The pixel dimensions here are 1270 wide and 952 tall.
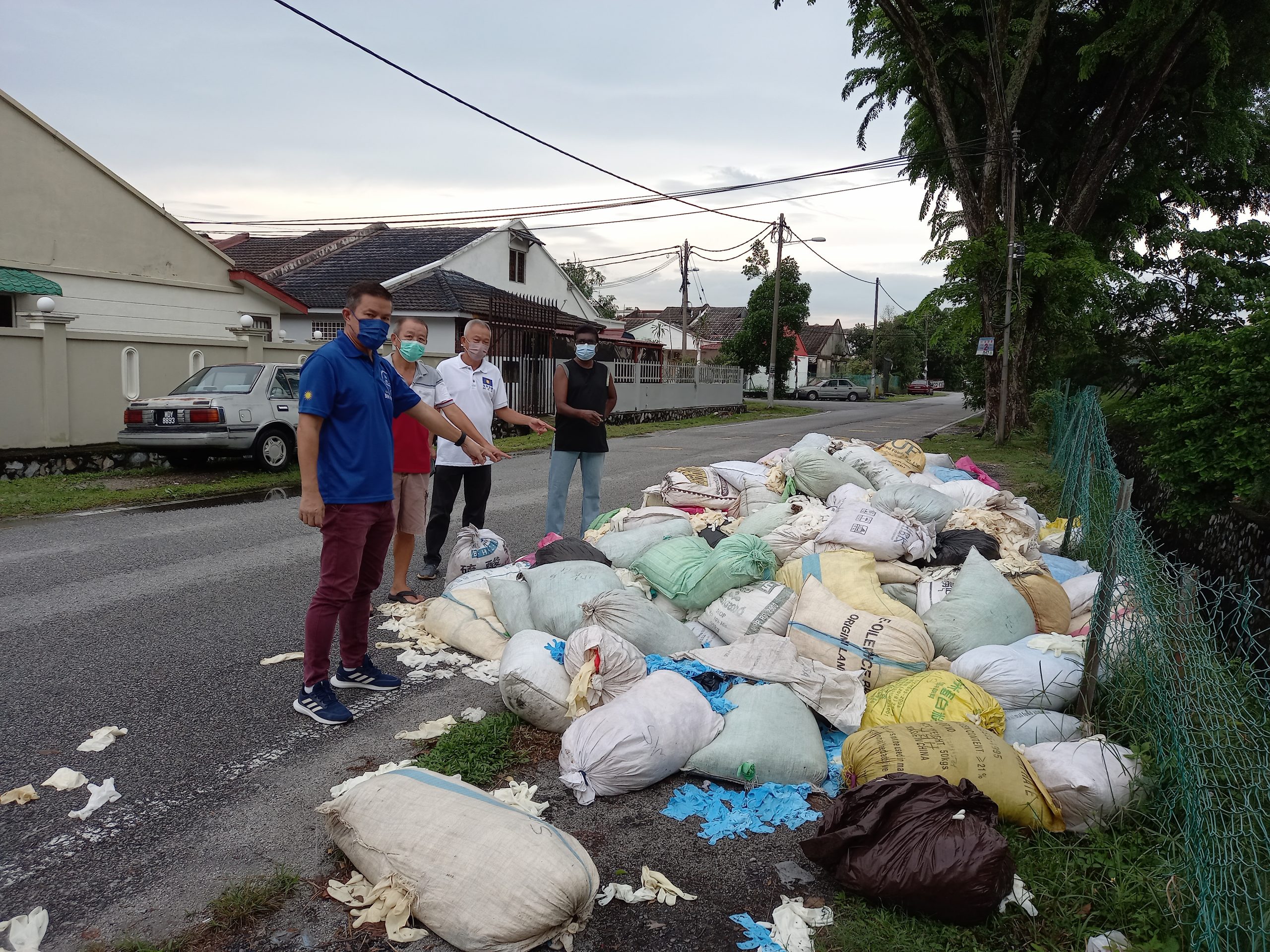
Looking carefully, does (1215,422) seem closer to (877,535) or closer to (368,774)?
(877,535)

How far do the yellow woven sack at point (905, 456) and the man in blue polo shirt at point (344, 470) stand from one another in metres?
4.89

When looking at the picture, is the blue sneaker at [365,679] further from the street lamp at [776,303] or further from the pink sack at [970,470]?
the street lamp at [776,303]

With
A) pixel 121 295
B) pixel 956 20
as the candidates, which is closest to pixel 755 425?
pixel 956 20

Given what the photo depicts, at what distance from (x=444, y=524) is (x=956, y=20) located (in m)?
16.2

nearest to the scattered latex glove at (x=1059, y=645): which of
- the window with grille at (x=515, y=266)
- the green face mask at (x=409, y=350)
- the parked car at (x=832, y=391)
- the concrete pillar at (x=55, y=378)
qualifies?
the green face mask at (x=409, y=350)

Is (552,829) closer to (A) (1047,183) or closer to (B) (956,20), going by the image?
(B) (956,20)

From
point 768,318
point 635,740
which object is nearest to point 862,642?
point 635,740

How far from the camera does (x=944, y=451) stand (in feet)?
51.9

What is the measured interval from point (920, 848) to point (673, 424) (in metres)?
21.2

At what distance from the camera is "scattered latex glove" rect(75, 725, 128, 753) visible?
3.26m

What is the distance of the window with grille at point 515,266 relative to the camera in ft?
95.5

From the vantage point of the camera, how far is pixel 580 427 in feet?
20.2

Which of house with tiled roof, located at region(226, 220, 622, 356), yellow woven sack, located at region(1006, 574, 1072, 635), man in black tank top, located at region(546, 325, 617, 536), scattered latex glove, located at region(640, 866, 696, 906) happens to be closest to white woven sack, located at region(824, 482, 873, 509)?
yellow woven sack, located at region(1006, 574, 1072, 635)

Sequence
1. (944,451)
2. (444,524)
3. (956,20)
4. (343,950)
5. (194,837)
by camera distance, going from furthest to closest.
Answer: (956,20)
(944,451)
(444,524)
(194,837)
(343,950)
